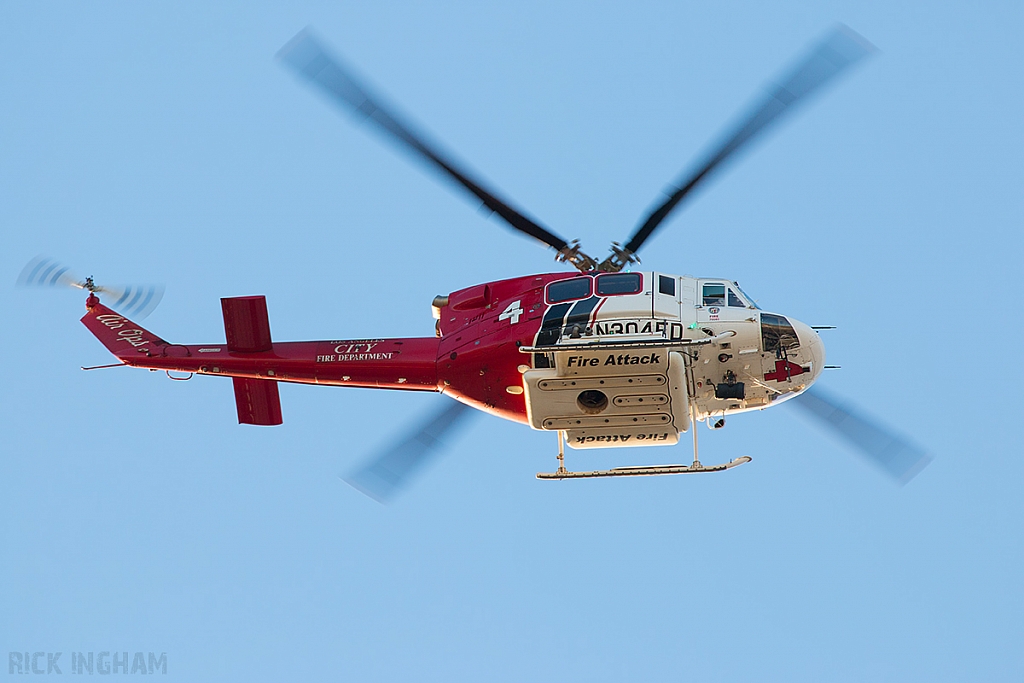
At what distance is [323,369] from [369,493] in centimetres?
229

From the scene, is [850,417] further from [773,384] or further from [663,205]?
[663,205]

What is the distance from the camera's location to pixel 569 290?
1463cm

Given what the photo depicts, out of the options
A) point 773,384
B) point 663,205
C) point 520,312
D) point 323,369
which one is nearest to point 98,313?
point 323,369

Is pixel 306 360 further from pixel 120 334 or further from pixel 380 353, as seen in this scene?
pixel 120 334

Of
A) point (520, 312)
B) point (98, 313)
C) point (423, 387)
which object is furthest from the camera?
point (98, 313)

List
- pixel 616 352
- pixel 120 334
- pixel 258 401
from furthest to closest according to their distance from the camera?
pixel 120 334
pixel 258 401
pixel 616 352

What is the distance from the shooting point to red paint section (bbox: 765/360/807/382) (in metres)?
14.2

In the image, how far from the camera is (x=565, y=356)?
45.9 feet

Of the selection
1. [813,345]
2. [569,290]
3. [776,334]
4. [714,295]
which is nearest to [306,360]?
[569,290]

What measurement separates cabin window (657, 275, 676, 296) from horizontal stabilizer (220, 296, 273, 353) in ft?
16.6

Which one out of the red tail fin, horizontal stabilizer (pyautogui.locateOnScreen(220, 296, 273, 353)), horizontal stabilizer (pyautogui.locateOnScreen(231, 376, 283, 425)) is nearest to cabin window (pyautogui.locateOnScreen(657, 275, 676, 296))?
horizontal stabilizer (pyautogui.locateOnScreen(220, 296, 273, 353))

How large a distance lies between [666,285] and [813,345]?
1684 millimetres

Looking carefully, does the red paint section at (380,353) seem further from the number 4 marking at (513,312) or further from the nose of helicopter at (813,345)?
the nose of helicopter at (813,345)

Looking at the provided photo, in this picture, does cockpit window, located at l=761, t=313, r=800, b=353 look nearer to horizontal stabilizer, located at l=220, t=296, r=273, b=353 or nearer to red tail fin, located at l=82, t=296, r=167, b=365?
horizontal stabilizer, located at l=220, t=296, r=273, b=353
